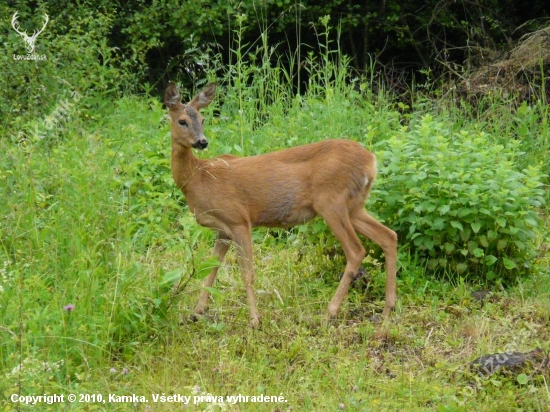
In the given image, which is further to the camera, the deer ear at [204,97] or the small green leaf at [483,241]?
the deer ear at [204,97]

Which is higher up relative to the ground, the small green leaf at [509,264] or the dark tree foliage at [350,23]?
the dark tree foliage at [350,23]

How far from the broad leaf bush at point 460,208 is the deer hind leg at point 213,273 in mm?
1059

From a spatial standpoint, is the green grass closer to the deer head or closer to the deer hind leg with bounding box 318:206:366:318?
the deer hind leg with bounding box 318:206:366:318

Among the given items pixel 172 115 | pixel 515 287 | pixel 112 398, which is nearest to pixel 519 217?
pixel 515 287

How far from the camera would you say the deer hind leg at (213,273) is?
5.72 meters

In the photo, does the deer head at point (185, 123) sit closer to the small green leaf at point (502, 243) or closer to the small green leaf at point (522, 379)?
the small green leaf at point (502, 243)

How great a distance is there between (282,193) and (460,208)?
1.15m

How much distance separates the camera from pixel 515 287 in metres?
6.01

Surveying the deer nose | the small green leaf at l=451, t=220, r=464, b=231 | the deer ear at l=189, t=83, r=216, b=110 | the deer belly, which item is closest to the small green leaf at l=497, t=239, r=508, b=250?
the small green leaf at l=451, t=220, r=464, b=231

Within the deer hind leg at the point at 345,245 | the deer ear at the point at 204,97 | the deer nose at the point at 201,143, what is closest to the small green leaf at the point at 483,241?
the deer hind leg at the point at 345,245

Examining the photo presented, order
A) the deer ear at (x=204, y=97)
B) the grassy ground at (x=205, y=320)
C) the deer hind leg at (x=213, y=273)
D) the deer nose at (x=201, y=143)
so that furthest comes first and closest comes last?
the deer ear at (x=204, y=97)
the deer nose at (x=201, y=143)
the deer hind leg at (x=213, y=273)
the grassy ground at (x=205, y=320)

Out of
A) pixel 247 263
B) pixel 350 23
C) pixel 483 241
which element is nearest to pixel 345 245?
pixel 247 263

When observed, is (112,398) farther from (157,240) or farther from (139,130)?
(139,130)

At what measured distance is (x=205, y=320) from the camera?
5512 mm
